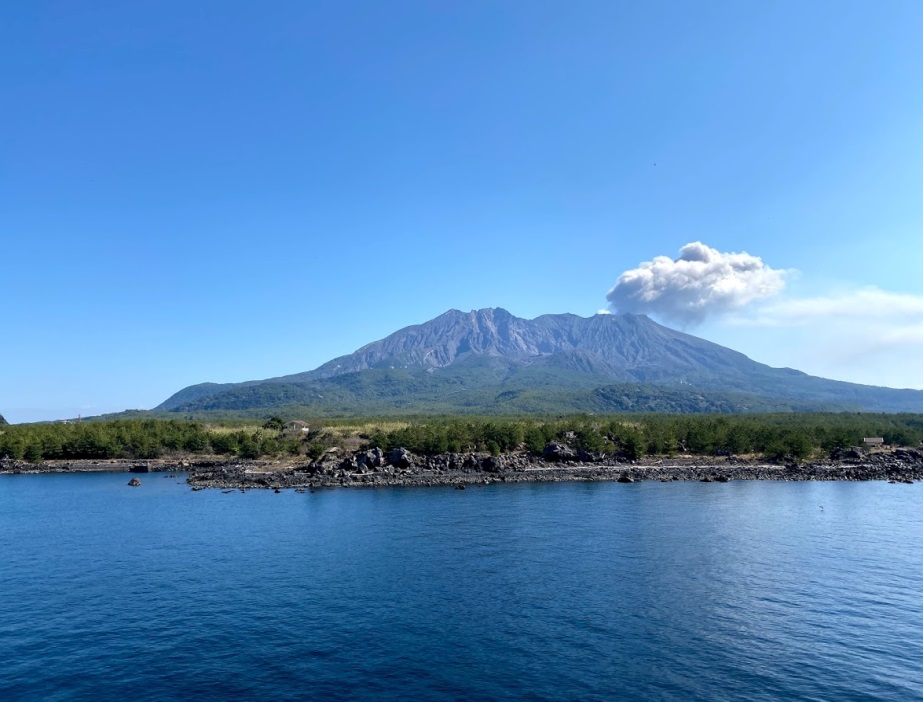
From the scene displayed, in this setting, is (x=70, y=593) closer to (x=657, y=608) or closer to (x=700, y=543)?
(x=657, y=608)

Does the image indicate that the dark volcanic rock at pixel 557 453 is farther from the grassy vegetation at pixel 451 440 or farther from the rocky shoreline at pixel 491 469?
the grassy vegetation at pixel 451 440

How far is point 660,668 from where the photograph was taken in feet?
86.8

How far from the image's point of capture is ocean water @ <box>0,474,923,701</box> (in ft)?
83.8

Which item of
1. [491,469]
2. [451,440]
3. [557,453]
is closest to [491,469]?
[491,469]

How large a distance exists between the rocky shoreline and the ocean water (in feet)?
84.1

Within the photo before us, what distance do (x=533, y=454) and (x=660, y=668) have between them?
81.7 meters

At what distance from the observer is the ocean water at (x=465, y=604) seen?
83.8 feet

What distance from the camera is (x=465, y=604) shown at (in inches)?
1388

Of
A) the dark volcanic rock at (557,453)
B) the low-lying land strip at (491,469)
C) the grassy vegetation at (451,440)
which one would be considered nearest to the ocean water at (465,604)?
the low-lying land strip at (491,469)

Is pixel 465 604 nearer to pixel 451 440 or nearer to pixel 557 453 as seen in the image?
pixel 557 453

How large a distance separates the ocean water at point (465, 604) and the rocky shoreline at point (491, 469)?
1009 inches

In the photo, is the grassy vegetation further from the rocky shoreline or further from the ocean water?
the ocean water

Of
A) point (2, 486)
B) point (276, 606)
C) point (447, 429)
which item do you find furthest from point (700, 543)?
point (2, 486)

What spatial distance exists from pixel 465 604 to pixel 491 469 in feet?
202
